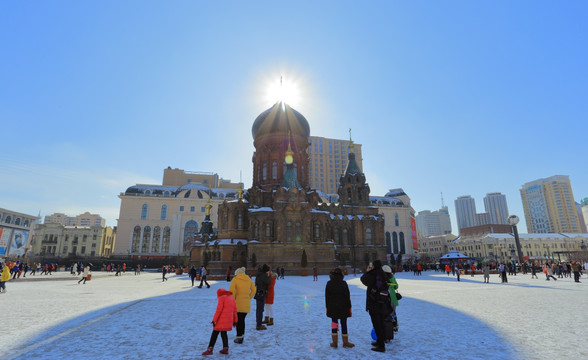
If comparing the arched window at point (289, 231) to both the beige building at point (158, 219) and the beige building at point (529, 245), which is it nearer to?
the beige building at point (158, 219)

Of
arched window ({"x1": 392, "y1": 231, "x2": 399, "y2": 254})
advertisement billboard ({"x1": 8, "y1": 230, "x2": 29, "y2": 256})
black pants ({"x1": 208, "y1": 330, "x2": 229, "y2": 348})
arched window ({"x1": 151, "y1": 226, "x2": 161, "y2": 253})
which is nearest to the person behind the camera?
black pants ({"x1": 208, "y1": 330, "x2": 229, "y2": 348})

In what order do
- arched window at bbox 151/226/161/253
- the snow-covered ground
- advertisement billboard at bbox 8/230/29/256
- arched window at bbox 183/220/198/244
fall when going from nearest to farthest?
the snow-covered ground, advertisement billboard at bbox 8/230/29/256, arched window at bbox 151/226/161/253, arched window at bbox 183/220/198/244

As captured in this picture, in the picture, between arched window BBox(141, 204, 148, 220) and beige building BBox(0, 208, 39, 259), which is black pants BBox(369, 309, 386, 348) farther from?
arched window BBox(141, 204, 148, 220)

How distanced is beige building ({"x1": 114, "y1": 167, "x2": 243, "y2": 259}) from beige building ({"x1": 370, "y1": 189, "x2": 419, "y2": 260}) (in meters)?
42.3

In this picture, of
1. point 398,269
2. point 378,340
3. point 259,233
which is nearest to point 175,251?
point 259,233

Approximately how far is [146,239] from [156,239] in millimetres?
2166

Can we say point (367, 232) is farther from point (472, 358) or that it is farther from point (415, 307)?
point (472, 358)

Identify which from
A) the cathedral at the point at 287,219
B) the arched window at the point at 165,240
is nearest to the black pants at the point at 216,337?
the cathedral at the point at 287,219

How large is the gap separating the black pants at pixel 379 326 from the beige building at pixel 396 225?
80402mm

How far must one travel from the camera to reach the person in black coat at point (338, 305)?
21.6 feet

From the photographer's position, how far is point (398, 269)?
160 ft

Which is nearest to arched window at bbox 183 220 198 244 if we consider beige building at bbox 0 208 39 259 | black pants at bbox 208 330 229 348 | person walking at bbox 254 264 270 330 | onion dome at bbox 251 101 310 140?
beige building at bbox 0 208 39 259

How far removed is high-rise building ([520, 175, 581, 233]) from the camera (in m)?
153

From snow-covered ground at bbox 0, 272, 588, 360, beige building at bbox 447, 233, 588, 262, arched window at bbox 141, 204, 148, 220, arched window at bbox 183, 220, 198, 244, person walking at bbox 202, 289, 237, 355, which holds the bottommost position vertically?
snow-covered ground at bbox 0, 272, 588, 360
